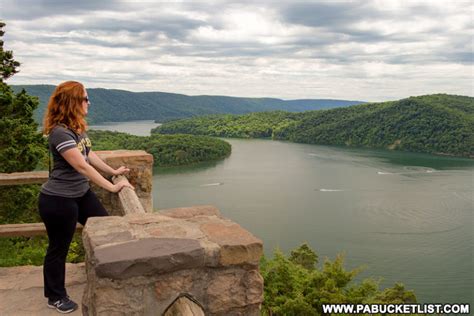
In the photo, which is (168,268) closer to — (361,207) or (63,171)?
(63,171)

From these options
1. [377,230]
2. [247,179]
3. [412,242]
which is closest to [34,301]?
[412,242]

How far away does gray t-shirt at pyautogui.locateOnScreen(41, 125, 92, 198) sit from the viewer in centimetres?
273

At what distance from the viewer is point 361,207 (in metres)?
38.3

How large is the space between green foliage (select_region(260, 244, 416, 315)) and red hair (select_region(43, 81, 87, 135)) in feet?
45.1

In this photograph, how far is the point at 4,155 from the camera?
12.9 meters

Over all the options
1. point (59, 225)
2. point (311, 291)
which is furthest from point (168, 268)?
point (311, 291)

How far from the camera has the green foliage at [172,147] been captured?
65.4 meters

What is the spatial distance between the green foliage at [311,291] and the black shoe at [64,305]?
13.1m

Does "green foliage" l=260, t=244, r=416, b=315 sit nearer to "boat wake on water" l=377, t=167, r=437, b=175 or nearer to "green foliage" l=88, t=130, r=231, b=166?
"boat wake on water" l=377, t=167, r=437, b=175

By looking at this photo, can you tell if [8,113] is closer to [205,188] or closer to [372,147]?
[205,188]

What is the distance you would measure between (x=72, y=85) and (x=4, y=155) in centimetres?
1180

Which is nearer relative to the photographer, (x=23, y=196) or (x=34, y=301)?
(x=34, y=301)

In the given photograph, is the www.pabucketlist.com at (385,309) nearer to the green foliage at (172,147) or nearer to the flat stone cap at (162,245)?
the flat stone cap at (162,245)

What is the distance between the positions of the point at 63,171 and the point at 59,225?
363 millimetres
